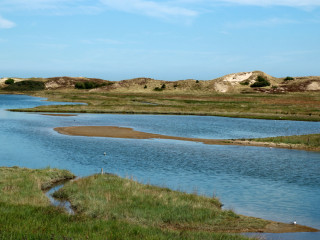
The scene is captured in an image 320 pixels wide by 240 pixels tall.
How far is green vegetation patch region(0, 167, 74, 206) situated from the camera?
21562 mm

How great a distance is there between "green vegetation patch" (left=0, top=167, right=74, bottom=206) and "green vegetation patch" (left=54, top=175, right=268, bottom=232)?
171 centimetres

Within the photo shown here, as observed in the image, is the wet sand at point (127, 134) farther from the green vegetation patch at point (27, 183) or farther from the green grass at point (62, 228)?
the green grass at point (62, 228)

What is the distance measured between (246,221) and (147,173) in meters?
12.8

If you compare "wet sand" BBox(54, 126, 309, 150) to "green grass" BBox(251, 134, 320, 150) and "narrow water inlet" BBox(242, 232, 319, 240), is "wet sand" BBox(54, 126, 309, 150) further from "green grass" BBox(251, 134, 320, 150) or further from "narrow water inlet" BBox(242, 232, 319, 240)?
"narrow water inlet" BBox(242, 232, 319, 240)

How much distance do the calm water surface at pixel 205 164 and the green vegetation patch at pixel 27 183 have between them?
3.09 meters

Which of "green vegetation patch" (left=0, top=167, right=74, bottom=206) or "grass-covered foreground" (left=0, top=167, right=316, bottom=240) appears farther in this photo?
"green vegetation patch" (left=0, top=167, right=74, bottom=206)

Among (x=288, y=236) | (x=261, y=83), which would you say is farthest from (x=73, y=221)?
(x=261, y=83)

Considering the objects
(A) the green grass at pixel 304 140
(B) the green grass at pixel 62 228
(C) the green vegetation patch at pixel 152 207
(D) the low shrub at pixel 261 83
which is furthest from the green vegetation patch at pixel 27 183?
(D) the low shrub at pixel 261 83

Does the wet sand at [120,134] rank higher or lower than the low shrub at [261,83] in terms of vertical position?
lower

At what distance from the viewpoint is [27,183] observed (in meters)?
25.2

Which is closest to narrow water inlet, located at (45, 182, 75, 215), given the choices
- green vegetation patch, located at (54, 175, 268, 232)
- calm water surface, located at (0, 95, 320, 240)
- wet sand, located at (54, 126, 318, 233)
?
green vegetation patch, located at (54, 175, 268, 232)

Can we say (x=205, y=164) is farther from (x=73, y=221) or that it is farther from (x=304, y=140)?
(x=73, y=221)

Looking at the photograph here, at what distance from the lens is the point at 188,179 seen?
1206 inches

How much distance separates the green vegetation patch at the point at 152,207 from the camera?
1970cm
